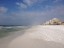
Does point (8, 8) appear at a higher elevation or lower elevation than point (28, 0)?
lower

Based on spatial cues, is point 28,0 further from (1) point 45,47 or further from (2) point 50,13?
(1) point 45,47

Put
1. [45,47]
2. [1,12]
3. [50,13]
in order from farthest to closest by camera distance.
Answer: [50,13], [1,12], [45,47]

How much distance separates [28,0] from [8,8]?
1.74ft

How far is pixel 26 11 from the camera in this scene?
2.86m

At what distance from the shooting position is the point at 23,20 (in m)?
2.87

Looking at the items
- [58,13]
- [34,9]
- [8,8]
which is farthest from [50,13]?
[8,8]

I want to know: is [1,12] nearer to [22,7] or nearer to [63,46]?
[22,7]

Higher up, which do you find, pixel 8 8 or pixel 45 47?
pixel 8 8

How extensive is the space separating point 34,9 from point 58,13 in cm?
63

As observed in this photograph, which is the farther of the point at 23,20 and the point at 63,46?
the point at 23,20

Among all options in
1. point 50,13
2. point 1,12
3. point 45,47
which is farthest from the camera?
point 50,13

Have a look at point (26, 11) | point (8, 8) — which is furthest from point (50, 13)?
point (8, 8)

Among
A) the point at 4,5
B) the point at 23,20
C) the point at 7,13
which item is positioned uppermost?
the point at 4,5

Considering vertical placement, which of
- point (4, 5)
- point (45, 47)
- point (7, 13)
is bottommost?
point (45, 47)
